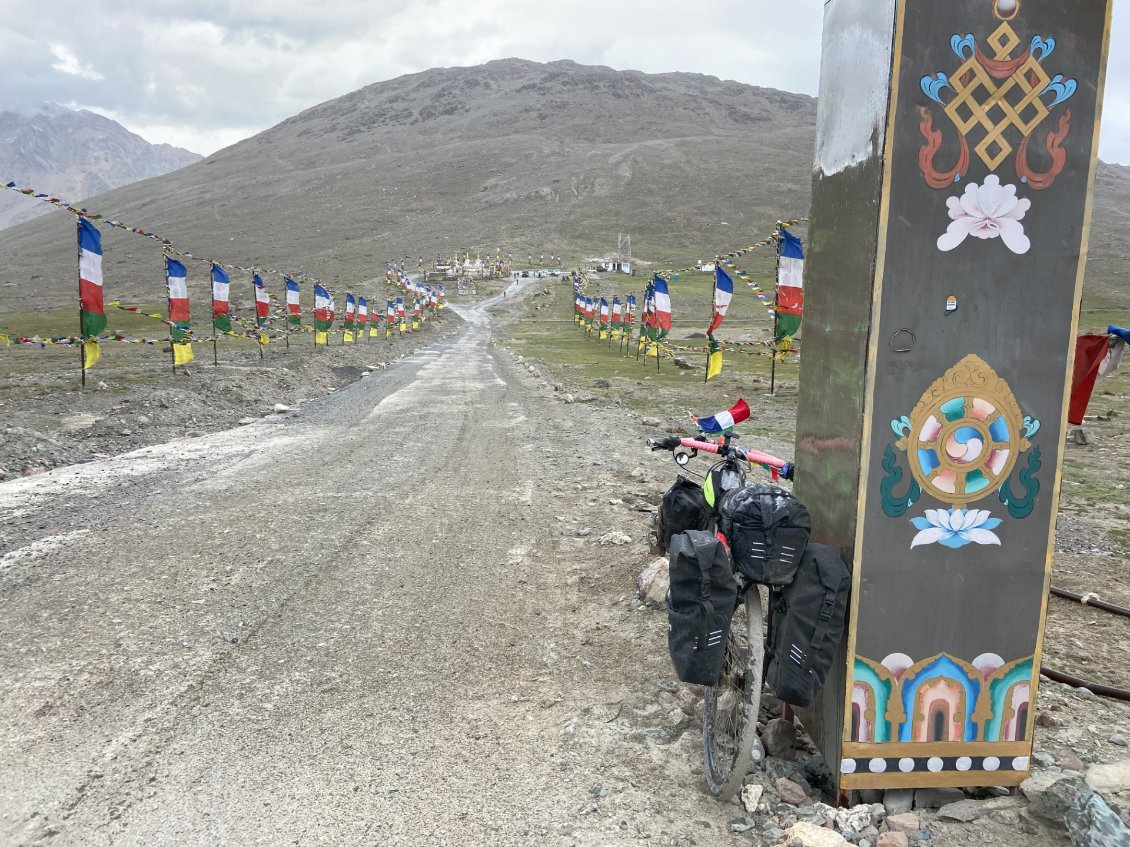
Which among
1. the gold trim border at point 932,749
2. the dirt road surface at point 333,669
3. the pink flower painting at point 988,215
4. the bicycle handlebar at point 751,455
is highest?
the pink flower painting at point 988,215

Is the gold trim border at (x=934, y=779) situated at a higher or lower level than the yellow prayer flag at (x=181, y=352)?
lower

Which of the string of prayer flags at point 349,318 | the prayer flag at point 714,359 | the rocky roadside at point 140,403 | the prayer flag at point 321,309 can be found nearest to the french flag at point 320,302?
the prayer flag at point 321,309

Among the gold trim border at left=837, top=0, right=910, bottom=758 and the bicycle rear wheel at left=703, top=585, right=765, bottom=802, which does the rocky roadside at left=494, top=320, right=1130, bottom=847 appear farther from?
the gold trim border at left=837, top=0, right=910, bottom=758

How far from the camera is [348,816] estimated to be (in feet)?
11.5

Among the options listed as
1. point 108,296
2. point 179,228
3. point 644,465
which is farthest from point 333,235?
point 644,465

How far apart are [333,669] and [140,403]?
45.2ft

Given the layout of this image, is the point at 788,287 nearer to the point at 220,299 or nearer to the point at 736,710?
the point at 736,710

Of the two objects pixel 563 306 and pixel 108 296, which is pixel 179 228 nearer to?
pixel 108 296

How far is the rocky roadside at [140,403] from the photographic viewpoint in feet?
39.7

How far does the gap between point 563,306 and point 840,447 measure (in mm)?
78158

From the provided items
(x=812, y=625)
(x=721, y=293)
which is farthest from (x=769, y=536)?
(x=721, y=293)

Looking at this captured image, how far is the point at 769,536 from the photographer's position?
3395 millimetres

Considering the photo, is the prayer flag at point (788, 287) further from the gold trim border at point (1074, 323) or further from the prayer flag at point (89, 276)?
the prayer flag at point (89, 276)

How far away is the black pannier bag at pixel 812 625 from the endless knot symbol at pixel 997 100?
1956 millimetres
